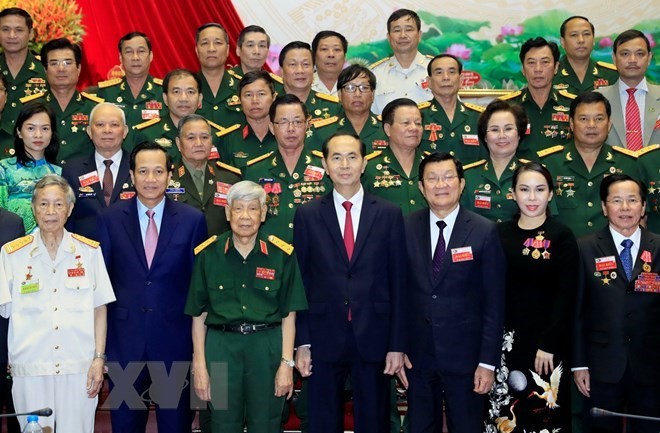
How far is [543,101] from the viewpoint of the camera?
6.62 m

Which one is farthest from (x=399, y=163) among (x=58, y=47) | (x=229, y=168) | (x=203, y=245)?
(x=58, y=47)

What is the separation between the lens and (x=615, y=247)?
5.01 m

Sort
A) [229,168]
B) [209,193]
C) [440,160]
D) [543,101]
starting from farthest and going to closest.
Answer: [543,101] < [229,168] < [209,193] < [440,160]

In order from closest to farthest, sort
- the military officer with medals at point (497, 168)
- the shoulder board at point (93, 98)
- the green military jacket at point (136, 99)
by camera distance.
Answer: the military officer with medals at point (497, 168)
the shoulder board at point (93, 98)
the green military jacket at point (136, 99)

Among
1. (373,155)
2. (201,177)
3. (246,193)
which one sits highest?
(373,155)

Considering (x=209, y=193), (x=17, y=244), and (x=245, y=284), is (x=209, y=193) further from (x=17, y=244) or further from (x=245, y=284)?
(x=17, y=244)

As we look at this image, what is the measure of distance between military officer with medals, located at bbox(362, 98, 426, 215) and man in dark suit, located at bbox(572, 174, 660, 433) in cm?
115

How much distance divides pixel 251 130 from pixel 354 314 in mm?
1942

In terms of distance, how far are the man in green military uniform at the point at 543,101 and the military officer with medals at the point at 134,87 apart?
260 cm

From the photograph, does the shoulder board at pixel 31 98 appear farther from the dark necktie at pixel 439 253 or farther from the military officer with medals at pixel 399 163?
the dark necktie at pixel 439 253

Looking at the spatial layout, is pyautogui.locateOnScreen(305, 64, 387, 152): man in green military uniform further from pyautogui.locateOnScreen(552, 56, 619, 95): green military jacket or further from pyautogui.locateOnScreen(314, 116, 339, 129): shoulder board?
pyautogui.locateOnScreen(552, 56, 619, 95): green military jacket

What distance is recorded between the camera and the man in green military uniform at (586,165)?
570 centimetres

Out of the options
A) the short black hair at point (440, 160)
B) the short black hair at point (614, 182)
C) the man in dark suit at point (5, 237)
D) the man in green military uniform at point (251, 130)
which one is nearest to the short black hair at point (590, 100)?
the short black hair at point (614, 182)

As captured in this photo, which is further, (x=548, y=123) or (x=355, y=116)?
(x=548, y=123)
